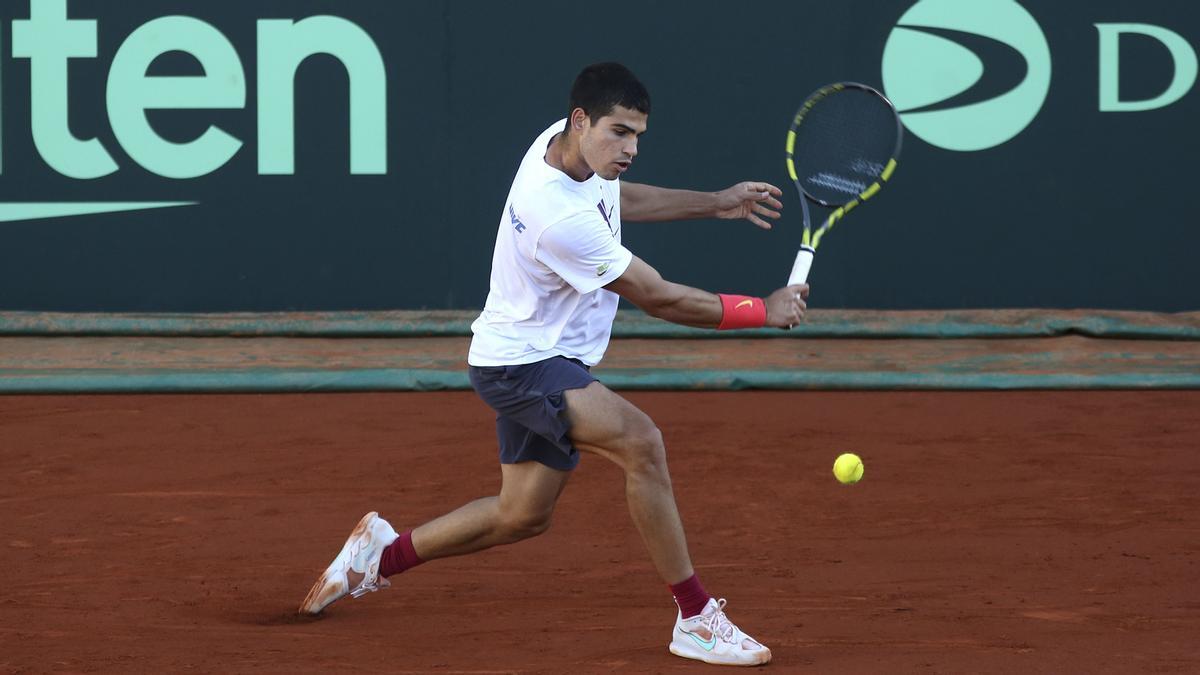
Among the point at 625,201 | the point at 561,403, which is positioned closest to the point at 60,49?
the point at 625,201

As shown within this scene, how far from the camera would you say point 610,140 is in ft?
12.7

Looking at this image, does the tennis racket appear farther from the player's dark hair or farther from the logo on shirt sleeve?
the logo on shirt sleeve

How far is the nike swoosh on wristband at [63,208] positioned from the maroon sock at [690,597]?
17.4 ft

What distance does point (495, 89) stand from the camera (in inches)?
333

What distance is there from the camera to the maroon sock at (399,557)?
14.2 ft

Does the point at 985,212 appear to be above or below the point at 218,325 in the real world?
above

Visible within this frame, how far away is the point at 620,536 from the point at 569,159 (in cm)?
167

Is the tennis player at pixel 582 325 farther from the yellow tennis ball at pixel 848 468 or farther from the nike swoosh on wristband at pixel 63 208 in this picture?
the nike swoosh on wristband at pixel 63 208

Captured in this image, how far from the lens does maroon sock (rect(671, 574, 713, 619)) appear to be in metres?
3.92

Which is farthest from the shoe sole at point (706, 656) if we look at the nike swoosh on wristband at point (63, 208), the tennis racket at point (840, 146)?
the nike swoosh on wristband at point (63, 208)

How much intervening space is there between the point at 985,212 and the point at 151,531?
5.05m

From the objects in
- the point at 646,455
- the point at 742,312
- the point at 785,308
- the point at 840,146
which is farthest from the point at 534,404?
the point at 840,146

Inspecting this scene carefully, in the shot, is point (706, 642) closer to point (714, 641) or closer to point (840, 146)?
point (714, 641)

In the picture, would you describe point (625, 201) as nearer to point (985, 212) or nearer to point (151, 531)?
point (151, 531)
